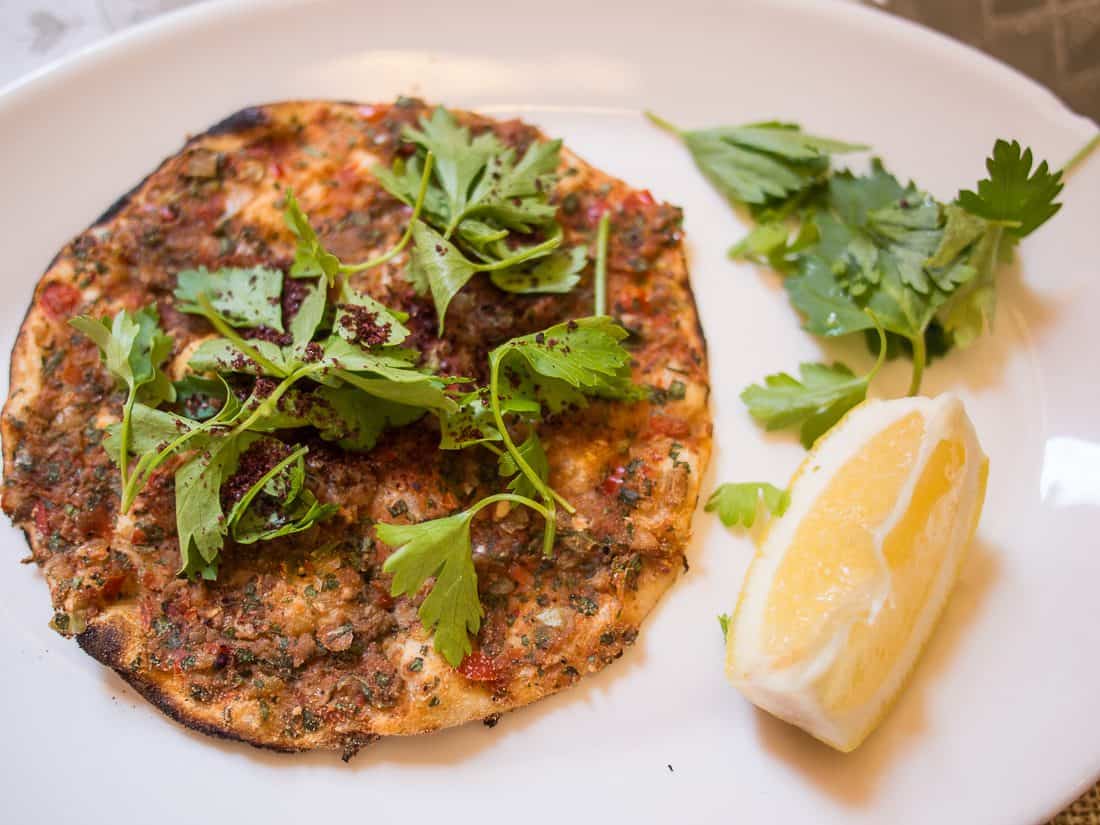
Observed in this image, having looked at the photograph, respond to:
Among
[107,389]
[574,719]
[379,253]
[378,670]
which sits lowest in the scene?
[574,719]

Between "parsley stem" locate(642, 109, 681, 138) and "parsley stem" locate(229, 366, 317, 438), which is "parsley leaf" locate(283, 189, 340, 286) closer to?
"parsley stem" locate(229, 366, 317, 438)

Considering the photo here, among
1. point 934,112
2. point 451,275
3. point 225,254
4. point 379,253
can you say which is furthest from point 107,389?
point 934,112

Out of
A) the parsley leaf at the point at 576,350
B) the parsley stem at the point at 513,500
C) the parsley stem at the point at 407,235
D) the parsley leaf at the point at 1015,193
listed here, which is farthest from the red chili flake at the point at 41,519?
the parsley leaf at the point at 1015,193

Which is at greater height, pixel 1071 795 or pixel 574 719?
pixel 574 719

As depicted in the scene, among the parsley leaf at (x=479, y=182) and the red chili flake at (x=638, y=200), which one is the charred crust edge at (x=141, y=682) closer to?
the parsley leaf at (x=479, y=182)

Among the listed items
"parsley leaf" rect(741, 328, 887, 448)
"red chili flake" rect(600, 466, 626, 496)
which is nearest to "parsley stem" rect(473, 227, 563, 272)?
"red chili flake" rect(600, 466, 626, 496)

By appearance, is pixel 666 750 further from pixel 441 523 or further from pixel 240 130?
pixel 240 130
